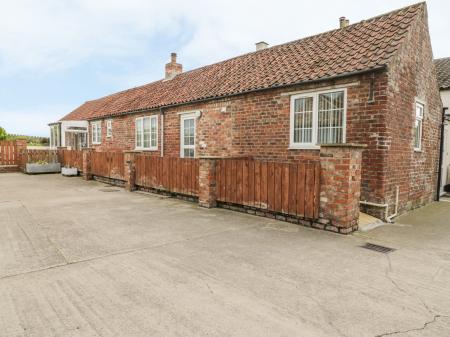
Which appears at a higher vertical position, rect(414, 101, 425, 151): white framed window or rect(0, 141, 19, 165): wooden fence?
rect(414, 101, 425, 151): white framed window

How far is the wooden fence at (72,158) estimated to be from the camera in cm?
1734

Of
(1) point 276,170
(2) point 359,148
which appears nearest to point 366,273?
(2) point 359,148

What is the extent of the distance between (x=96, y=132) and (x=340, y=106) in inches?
651

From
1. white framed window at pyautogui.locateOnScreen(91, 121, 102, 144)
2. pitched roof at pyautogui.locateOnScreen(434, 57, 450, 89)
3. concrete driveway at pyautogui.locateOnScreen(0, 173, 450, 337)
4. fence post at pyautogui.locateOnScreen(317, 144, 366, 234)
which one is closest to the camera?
concrete driveway at pyautogui.locateOnScreen(0, 173, 450, 337)

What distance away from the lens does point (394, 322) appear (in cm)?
283

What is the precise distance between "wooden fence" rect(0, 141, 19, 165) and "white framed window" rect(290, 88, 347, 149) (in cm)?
1968

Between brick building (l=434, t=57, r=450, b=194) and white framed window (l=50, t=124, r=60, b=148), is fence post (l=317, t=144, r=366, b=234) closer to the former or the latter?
brick building (l=434, t=57, r=450, b=194)

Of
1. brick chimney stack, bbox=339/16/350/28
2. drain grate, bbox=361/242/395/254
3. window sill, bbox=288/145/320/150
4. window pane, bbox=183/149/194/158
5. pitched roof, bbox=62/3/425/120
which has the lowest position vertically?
drain grate, bbox=361/242/395/254

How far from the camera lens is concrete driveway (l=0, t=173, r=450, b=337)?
108 inches

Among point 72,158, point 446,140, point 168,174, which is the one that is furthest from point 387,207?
point 72,158

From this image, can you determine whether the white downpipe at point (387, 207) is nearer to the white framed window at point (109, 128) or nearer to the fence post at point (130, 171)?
the fence post at point (130, 171)

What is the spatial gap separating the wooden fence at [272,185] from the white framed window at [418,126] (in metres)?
4.13

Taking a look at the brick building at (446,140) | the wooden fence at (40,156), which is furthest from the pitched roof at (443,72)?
the wooden fence at (40,156)

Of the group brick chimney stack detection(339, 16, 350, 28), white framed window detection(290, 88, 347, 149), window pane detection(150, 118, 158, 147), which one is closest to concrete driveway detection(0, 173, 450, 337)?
white framed window detection(290, 88, 347, 149)
